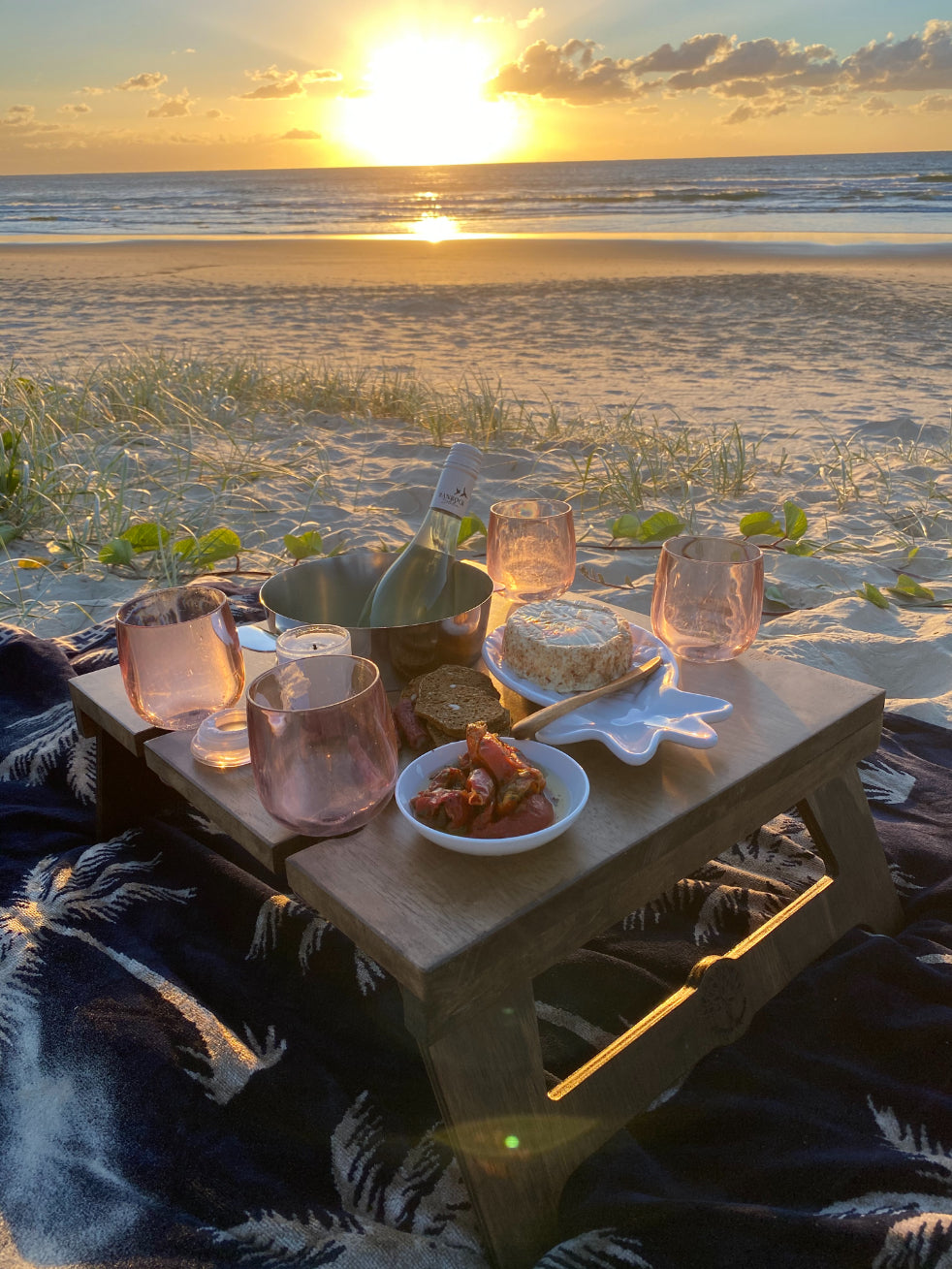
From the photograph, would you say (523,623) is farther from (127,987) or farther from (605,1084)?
(127,987)

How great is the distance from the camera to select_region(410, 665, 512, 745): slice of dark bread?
52.7 inches

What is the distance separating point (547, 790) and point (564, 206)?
1130 inches

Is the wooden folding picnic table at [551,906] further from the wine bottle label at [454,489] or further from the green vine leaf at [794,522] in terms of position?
the green vine leaf at [794,522]

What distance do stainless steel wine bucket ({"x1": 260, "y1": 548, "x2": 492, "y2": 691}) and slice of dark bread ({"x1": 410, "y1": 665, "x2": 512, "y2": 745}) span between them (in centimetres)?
5

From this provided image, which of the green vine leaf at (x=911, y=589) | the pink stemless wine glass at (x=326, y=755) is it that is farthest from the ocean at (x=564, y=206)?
the pink stemless wine glass at (x=326, y=755)

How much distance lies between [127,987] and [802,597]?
2775mm

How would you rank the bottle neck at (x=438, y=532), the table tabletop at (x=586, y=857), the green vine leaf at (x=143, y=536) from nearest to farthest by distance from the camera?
the table tabletop at (x=586, y=857) → the bottle neck at (x=438, y=532) → the green vine leaf at (x=143, y=536)

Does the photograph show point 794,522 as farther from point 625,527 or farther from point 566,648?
point 566,648

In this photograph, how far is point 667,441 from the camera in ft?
16.6

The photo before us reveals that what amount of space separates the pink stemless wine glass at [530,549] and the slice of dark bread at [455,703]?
396mm

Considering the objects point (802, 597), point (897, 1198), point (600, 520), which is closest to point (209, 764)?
point (897, 1198)

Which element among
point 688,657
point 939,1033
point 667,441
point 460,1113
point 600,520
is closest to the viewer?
point 460,1113

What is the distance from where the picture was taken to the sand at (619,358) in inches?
139

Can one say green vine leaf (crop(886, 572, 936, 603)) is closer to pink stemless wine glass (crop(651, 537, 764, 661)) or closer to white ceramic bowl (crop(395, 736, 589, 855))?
pink stemless wine glass (crop(651, 537, 764, 661))
